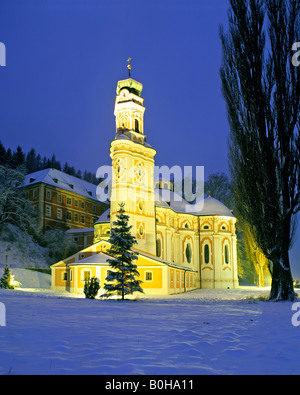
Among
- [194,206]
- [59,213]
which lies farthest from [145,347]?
[59,213]

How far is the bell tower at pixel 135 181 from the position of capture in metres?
36.2

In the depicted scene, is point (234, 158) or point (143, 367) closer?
point (143, 367)

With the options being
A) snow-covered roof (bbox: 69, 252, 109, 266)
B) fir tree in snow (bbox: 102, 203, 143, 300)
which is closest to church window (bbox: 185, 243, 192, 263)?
snow-covered roof (bbox: 69, 252, 109, 266)

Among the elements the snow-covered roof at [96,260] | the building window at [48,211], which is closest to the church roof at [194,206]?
the snow-covered roof at [96,260]

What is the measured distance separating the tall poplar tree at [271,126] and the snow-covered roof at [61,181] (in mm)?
42275

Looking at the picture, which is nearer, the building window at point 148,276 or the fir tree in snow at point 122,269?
the fir tree in snow at point 122,269

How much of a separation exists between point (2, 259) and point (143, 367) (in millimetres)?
39276

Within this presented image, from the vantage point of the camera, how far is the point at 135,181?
1458 inches

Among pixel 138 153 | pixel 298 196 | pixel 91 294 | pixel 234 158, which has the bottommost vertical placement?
pixel 91 294

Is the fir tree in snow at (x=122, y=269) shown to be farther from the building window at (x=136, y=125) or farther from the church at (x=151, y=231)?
the building window at (x=136, y=125)

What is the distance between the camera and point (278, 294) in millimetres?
17938
